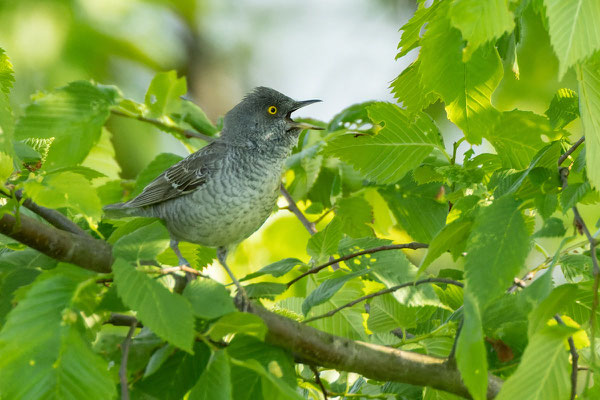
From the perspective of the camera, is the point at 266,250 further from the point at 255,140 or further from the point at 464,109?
the point at 464,109

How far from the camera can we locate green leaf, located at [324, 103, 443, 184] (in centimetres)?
239

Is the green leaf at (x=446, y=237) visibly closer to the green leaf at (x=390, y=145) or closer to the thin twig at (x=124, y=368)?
the green leaf at (x=390, y=145)

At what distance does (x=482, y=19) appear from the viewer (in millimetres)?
1399

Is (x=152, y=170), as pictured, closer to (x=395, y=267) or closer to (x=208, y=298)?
(x=395, y=267)

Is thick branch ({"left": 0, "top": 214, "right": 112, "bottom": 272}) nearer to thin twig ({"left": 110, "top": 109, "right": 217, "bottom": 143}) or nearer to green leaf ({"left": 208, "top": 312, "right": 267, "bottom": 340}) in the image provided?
green leaf ({"left": 208, "top": 312, "right": 267, "bottom": 340})

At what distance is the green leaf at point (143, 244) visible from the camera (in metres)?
1.74

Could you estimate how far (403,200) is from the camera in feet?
10.8

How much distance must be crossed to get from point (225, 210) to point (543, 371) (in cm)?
241

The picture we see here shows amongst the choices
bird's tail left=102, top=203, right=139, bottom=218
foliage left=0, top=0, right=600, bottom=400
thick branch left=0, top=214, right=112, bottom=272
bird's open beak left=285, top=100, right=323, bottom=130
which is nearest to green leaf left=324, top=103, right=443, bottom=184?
foliage left=0, top=0, right=600, bottom=400

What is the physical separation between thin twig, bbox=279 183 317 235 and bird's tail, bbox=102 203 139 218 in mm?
908

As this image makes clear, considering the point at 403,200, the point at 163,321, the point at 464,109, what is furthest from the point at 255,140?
the point at 163,321

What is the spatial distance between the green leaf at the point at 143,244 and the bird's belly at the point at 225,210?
1832mm

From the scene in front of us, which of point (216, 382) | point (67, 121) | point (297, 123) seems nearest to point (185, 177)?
point (297, 123)

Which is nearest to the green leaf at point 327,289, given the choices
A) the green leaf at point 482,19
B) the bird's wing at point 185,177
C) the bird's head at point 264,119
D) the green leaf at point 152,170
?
the green leaf at point 482,19
